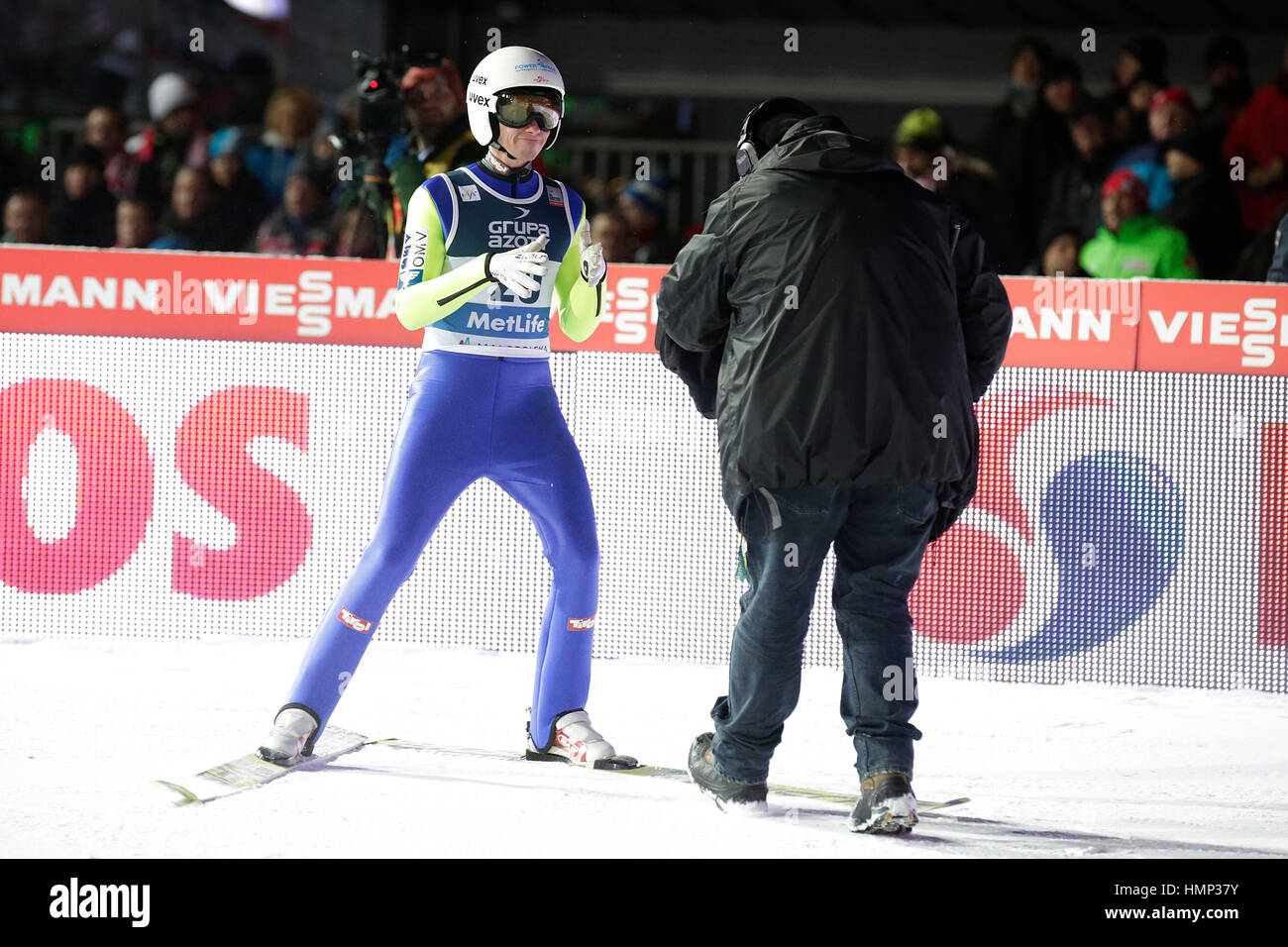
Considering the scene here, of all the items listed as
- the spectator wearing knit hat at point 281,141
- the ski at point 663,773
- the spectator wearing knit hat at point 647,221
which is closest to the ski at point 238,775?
the ski at point 663,773

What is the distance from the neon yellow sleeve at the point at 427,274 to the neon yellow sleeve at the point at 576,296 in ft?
1.02

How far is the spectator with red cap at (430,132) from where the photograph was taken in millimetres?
5832

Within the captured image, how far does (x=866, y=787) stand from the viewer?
3514 millimetres

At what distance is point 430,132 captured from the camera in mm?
5980

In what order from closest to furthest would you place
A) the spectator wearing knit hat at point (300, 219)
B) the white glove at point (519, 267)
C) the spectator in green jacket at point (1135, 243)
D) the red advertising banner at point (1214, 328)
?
the white glove at point (519, 267) → the red advertising banner at point (1214, 328) → the spectator in green jacket at point (1135, 243) → the spectator wearing knit hat at point (300, 219)

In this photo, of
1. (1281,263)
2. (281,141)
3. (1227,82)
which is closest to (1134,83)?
(1227,82)

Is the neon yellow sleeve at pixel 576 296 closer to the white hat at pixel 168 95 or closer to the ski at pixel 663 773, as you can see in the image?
the ski at pixel 663 773

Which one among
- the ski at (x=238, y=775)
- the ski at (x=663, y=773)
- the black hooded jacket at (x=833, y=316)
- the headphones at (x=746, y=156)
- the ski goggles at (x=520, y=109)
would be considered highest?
the ski goggles at (x=520, y=109)

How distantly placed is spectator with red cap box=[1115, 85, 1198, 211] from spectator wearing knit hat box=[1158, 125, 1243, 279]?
0.09 meters

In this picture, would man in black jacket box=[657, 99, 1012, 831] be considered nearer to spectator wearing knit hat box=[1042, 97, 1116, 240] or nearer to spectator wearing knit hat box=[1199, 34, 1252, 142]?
spectator wearing knit hat box=[1042, 97, 1116, 240]

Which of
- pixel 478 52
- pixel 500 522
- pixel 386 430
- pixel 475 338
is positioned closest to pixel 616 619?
pixel 500 522

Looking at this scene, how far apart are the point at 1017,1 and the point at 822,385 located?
7123mm

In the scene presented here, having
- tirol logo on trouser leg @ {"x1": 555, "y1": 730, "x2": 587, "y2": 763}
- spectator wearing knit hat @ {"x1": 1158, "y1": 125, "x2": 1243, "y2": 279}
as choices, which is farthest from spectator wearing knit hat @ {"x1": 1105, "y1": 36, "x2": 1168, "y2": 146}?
tirol logo on trouser leg @ {"x1": 555, "y1": 730, "x2": 587, "y2": 763}

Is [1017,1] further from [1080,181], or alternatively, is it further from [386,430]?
[386,430]
